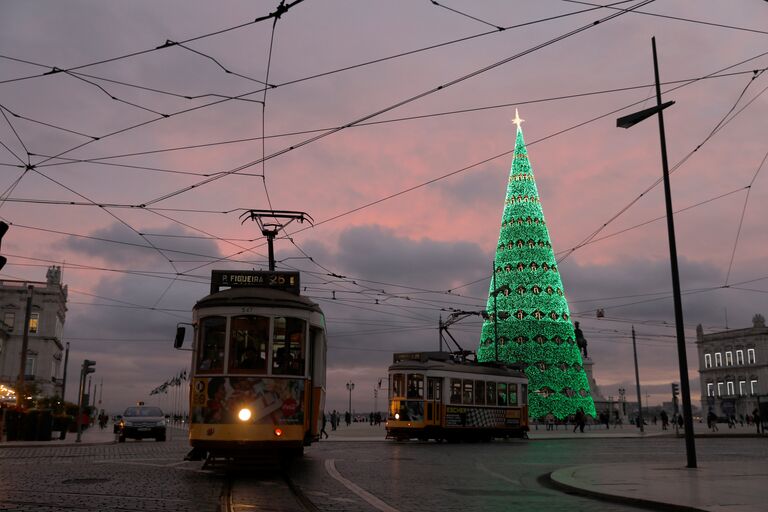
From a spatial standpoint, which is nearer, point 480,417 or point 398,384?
point 398,384

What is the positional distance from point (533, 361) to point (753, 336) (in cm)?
8766

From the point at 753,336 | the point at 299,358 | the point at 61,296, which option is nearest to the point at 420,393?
the point at 299,358

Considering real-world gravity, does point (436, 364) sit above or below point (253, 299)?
below

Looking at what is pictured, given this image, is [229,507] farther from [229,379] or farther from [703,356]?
[703,356]

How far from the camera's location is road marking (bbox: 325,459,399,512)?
881cm

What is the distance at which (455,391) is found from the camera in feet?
94.6

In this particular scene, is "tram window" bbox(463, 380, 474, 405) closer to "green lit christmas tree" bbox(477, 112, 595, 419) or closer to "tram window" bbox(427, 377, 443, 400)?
"tram window" bbox(427, 377, 443, 400)

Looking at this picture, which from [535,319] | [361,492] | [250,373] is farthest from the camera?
[535,319]

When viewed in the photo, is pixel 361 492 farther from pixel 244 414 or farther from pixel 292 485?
pixel 244 414

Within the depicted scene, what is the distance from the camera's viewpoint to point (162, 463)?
15570mm

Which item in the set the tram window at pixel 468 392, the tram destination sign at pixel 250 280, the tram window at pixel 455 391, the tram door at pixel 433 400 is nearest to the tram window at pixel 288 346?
the tram destination sign at pixel 250 280

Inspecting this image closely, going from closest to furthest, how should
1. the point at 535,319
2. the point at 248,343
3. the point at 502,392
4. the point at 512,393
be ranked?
the point at 248,343 < the point at 502,392 < the point at 512,393 < the point at 535,319

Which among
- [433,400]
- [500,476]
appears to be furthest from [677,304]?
[433,400]

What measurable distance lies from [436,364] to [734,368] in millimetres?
105123
